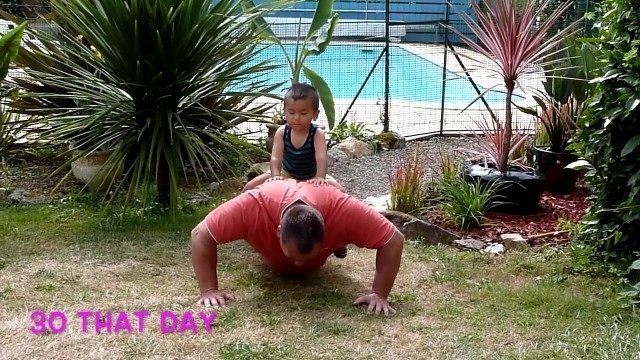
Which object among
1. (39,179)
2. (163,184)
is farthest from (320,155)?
(39,179)

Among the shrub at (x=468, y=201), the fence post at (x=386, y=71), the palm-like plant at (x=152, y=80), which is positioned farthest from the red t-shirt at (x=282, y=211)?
the fence post at (x=386, y=71)

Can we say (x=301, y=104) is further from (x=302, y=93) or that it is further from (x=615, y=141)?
(x=615, y=141)

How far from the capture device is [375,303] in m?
3.79

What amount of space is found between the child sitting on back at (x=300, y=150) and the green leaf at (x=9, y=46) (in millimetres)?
2457

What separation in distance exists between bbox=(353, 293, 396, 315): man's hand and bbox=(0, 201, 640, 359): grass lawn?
54mm

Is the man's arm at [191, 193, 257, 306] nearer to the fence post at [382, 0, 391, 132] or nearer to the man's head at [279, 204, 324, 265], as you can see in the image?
the man's head at [279, 204, 324, 265]

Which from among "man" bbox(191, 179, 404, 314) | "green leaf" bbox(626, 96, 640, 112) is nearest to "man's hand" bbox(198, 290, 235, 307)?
"man" bbox(191, 179, 404, 314)

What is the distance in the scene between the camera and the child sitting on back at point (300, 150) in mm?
4410

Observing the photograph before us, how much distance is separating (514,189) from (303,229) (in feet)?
9.02

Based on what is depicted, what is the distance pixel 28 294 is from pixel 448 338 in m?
2.31

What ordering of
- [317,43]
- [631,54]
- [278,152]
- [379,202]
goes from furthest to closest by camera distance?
[317,43] → [379,202] → [278,152] → [631,54]

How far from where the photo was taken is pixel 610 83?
428 cm

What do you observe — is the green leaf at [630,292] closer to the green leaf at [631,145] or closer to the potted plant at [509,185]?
the green leaf at [631,145]

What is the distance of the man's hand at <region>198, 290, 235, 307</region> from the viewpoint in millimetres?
3791
